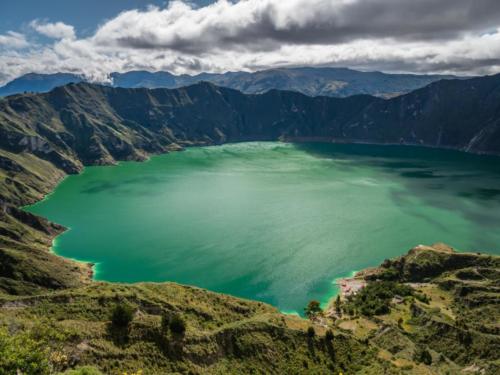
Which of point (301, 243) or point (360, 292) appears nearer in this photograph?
point (360, 292)

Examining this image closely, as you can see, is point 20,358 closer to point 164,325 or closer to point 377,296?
point 164,325

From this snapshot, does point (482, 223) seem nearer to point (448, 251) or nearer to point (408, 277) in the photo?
point (448, 251)

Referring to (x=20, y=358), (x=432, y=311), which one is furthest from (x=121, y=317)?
(x=432, y=311)

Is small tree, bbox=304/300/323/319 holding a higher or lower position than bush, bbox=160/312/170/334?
lower

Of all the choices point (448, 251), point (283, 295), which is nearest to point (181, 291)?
point (283, 295)

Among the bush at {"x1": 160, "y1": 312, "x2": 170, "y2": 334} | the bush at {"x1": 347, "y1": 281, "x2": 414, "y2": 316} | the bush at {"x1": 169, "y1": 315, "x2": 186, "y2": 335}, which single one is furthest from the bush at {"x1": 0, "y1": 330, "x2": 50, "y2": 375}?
the bush at {"x1": 347, "y1": 281, "x2": 414, "y2": 316}

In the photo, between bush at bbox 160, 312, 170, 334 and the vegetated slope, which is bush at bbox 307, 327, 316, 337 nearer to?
the vegetated slope

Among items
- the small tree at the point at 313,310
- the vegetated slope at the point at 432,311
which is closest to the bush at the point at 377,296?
the vegetated slope at the point at 432,311

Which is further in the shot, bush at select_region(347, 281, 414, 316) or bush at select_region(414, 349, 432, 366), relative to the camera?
bush at select_region(347, 281, 414, 316)

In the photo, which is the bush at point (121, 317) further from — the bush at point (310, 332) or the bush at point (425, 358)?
the bush at point (425, 358)
